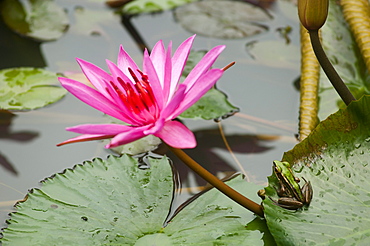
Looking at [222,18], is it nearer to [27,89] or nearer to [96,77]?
[27,89]

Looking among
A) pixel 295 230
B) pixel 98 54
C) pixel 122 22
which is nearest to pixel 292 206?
pixel 295 230

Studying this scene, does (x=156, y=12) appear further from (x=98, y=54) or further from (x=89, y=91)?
(x=89, y=91)

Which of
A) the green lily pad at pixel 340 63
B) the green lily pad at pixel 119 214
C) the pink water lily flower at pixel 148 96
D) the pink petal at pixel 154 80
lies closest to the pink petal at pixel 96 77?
the pink water lily flower at pixel 148 96

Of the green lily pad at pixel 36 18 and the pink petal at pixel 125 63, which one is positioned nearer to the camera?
the pink petal at pixel 125 63

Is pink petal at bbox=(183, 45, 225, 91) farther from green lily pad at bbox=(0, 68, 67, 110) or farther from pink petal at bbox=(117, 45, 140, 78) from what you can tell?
green lily pad at bbox=(0, 68, 67, 110)

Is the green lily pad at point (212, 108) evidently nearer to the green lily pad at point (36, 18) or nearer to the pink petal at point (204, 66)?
the pink petal at point (204, 66)

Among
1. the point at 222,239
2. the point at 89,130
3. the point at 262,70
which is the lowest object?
the point at 262,70
